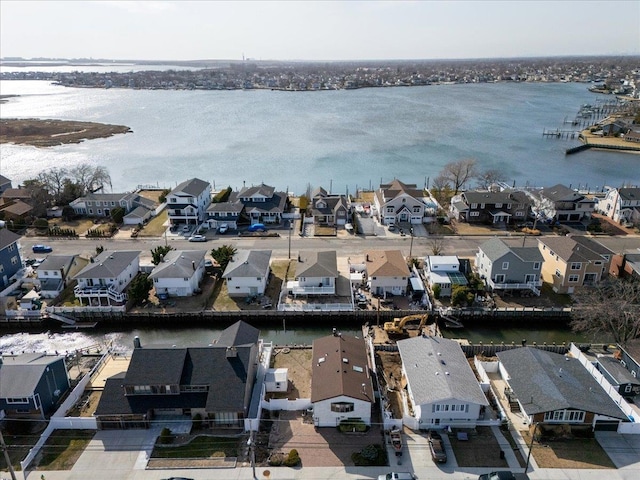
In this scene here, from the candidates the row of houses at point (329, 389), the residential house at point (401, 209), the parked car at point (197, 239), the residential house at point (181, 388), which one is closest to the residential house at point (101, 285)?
the row of houses at point (329, 389)

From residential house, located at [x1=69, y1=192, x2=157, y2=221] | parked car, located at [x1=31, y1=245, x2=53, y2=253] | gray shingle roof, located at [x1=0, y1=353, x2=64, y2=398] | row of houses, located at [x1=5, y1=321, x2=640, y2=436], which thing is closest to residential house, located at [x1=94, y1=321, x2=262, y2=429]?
row of houses, located at [x1=5, y1=321, x2=640, y2=436]

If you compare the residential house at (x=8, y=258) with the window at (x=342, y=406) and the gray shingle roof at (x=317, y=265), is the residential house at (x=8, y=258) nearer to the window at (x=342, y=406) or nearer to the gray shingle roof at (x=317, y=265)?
the gray shingle roof at (x=317, y=265)

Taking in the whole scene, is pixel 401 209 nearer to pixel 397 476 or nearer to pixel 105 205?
pixel 105 205

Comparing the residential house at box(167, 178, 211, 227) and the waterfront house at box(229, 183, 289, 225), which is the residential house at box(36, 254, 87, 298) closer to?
the residential house at box(167, 178, 211, 227)

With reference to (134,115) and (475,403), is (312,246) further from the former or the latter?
(134,115)

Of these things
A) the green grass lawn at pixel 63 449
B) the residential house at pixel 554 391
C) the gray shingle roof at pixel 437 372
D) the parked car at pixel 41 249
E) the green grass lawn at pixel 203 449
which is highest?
the gray shingle roof at pixel 437 372

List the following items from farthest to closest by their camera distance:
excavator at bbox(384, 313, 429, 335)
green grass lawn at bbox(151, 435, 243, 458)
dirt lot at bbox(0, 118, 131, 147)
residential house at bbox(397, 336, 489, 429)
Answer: dirt lot at bbox(0, 118, 131, 147), excavator at bbox(384, 313, 429, 335), residential house at bbox(397, 336, 489, 429), green grass lawn at bbox(151, 435, 243, 458)
